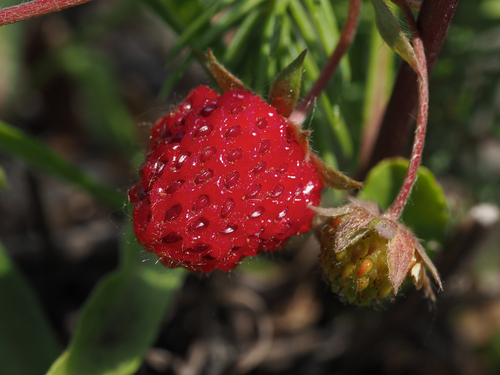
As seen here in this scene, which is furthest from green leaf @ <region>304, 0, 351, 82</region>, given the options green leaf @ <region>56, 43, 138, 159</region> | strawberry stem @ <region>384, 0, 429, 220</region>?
green leaf @ <region>56, 43, 138, 159</region>

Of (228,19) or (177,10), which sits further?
(177,10)

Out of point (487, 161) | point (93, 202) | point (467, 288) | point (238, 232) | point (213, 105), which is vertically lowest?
point (467, 288)

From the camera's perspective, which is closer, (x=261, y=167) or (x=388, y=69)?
(x=261, y=167)

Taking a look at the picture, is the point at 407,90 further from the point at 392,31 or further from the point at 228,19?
the point at 228,19

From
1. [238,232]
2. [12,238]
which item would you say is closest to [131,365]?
[238,232]

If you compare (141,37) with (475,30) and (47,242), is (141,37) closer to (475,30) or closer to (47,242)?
(47,242)

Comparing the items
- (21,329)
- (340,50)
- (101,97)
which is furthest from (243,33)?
(101,97)

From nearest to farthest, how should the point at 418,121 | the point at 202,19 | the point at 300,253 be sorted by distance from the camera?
the point at 418,121 → the point at 202,19 → the point at 300,253
